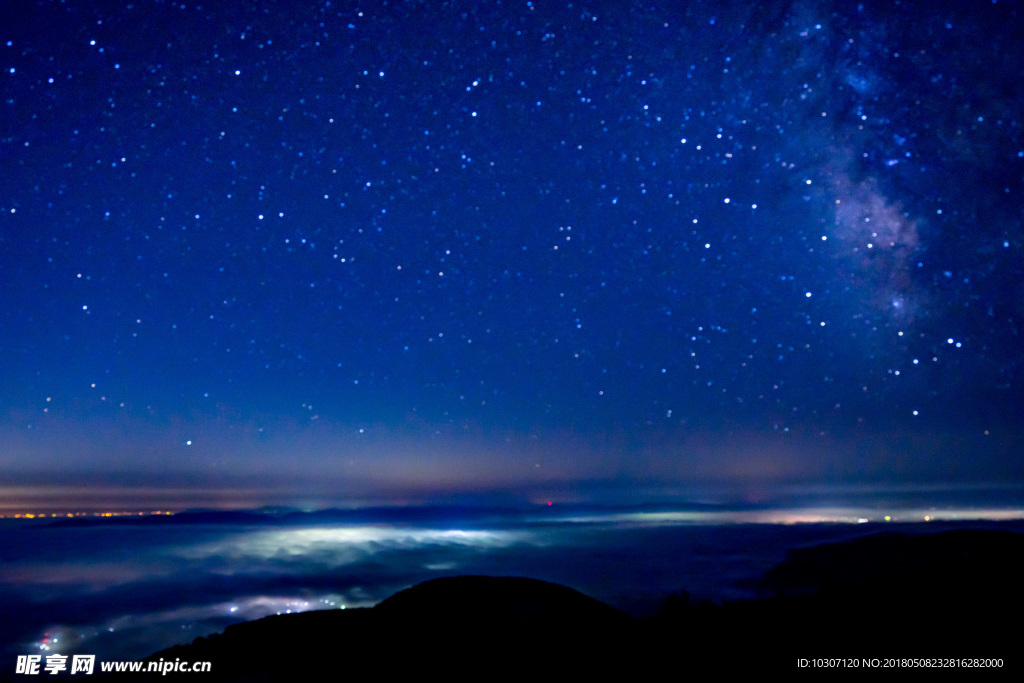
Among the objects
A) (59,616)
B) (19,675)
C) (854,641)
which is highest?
(854,641)

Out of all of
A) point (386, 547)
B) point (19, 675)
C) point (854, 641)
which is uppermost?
point (854, 641)

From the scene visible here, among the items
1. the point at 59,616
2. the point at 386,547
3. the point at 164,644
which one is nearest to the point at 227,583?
the point at 59,616

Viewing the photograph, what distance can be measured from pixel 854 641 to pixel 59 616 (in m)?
31.3

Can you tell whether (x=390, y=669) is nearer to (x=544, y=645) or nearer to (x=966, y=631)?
(x=544, y=645)

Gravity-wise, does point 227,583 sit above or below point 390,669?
below

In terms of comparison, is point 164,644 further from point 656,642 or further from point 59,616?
point 656,642

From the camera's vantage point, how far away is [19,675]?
7785 millimetres

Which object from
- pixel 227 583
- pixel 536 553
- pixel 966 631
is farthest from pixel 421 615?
pixel 536 553

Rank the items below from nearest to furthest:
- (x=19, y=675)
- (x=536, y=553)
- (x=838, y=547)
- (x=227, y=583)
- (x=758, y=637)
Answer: (x=758, y=637) < (x=19, y=675) < (x=838, y=547) < (x=227, y=583) < (x=536, y=553)

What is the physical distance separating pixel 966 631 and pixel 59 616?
107 ft

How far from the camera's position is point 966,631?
684cm

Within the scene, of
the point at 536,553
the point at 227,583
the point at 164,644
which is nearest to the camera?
the point at 164,644

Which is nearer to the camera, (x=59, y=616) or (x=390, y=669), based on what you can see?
(x=390, y=669)

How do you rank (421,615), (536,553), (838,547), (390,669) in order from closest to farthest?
(390,669)
(421,615)
(838,547)
(536,553)
